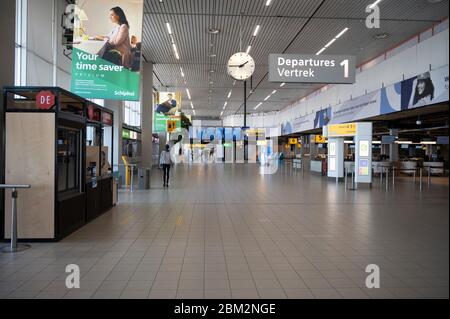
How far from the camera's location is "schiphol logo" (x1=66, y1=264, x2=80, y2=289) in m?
4.05

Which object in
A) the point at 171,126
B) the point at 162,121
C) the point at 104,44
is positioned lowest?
the point at 171,126

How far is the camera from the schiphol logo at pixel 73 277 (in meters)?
4.05

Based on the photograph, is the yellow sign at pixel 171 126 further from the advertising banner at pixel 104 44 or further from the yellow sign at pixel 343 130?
the advertising banner at pixel 104 44

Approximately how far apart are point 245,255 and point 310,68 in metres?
5.40

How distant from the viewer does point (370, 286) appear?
13.2 ft

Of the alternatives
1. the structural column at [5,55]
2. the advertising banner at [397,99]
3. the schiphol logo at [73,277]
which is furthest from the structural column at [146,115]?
the schiphol logo at [73,277]

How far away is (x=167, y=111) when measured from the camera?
21.5m

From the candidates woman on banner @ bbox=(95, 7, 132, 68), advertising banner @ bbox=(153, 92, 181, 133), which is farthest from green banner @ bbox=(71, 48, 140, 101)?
advertising banner @ bbox=(153, 92, 181, 133)

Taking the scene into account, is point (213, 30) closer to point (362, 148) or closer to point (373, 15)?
point (373, 15)

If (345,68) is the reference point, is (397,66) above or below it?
above

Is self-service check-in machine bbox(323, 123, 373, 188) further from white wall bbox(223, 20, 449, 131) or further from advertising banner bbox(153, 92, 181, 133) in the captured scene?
advertising banner bbox(153, 92, 181, 133)

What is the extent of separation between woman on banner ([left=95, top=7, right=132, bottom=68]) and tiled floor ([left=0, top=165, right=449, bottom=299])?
3.27 metres

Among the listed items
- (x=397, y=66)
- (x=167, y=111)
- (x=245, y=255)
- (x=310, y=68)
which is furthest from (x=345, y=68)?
(x=167, y=111)
